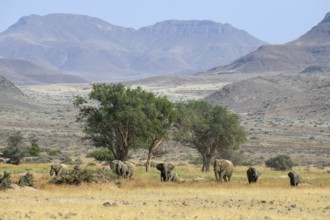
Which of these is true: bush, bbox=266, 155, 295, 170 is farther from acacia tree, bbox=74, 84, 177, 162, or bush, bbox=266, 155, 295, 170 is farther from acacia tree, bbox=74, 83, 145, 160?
acacia tree, bbox=74, 83, 145, 160

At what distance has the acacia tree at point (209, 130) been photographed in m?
61.5

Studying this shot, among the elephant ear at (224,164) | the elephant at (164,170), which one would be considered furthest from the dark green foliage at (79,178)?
the elephant ear at (224,164)

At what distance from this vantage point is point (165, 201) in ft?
98.2

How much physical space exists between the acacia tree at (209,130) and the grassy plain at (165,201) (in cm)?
2114

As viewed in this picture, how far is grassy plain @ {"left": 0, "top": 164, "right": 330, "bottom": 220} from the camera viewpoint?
24.4 metres

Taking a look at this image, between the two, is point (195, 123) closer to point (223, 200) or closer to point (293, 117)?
point (223, 200)

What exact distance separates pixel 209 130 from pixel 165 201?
33.3 meters

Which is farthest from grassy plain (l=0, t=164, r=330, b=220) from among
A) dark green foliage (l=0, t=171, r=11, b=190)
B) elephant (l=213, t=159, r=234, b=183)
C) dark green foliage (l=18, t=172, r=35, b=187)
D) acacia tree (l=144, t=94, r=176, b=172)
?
acacia tree (l=144, t=94, r=176, b=172)

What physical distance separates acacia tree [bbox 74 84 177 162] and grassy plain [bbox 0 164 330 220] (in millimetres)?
14247

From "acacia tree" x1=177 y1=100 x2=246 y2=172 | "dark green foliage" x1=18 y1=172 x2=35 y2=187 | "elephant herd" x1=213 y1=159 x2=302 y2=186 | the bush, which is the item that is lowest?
the bush

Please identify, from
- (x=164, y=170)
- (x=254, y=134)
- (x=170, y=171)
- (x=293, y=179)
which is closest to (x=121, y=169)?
(x=164, y=170)

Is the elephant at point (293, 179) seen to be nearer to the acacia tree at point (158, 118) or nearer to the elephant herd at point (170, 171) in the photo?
the elephant herd at point (170, 171)

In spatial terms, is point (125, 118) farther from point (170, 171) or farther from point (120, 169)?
point (170, 171)

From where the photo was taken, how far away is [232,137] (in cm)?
6347
